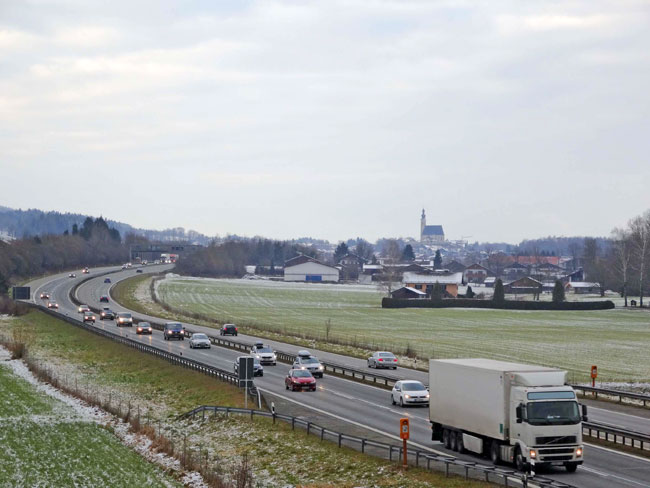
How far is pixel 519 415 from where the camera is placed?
28453 mm

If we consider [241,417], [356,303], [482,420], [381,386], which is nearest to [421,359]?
[381,386]

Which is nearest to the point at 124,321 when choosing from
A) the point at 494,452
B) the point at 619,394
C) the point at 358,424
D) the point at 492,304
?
the point at 492,304

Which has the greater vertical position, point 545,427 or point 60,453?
point 545,427

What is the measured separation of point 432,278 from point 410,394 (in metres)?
149

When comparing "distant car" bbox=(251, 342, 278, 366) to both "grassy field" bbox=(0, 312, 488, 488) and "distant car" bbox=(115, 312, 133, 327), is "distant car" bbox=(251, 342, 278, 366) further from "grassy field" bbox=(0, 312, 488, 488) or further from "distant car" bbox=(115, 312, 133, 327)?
"distant car" bbox=(115, 312, 133, 327)

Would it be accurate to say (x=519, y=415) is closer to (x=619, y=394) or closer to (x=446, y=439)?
(x=446, y=439)

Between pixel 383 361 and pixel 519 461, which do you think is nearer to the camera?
pixel 519 461

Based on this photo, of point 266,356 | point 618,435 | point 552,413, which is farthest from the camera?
point 266,356

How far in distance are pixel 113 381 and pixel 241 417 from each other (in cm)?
2403

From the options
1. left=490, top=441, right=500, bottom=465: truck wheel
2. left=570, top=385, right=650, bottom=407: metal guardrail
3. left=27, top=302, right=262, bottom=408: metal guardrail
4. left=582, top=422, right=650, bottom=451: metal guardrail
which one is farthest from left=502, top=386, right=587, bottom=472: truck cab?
left=27, top=302, right=262, bottom=408: metal guardrail

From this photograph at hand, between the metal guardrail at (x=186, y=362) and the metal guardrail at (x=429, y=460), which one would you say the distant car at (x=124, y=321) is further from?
the metal guardrail at (x=429, y=460)

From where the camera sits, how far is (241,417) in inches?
1731

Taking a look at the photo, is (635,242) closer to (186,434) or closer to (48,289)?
(48,289)

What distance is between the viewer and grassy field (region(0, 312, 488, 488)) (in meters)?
30.8
